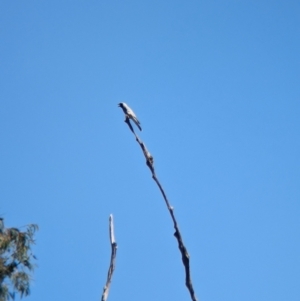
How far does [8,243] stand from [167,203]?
345 inches

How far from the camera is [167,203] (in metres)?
1.03

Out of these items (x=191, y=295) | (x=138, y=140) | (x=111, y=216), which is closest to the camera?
(x=191, y=295)

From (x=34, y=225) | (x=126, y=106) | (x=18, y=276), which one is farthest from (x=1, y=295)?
(x=126, y=106)

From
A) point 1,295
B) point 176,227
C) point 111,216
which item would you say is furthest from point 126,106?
point 1,295

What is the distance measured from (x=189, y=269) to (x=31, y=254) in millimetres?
8826

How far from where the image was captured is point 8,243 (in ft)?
30.7

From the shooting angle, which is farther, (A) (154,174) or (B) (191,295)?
(A) (154,174)

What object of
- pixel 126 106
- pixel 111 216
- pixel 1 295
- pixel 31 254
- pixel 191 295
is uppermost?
pixel 31 254

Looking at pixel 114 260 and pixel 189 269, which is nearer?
pixel 189 269

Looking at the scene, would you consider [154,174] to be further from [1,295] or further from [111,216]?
[1,295]

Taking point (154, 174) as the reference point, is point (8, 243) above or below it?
above

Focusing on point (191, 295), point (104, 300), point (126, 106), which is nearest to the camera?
point (191, 295)

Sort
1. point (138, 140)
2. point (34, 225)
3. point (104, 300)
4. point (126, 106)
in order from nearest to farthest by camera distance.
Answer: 1. point (104, 300)
2. point (138, 140)
3. point (126, 106)
4. point (34, 225)

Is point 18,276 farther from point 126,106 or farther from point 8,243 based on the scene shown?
point 126,106
